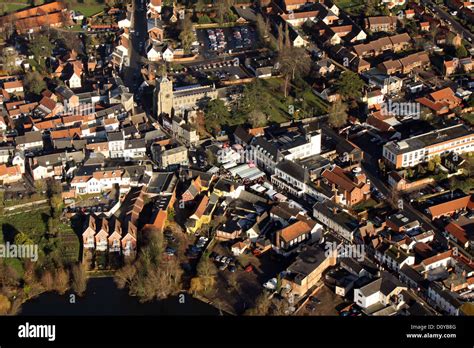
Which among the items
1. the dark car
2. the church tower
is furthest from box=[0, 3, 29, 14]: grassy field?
the dark car

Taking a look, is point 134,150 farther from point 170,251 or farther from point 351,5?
point 351,5

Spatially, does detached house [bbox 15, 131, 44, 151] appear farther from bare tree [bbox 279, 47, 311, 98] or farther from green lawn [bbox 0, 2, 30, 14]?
green lawn [bbox 0, 2, 30, 14]

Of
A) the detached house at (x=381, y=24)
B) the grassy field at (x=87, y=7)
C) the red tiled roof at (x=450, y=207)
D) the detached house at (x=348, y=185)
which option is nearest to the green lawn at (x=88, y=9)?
the grassy field at (x=87, y=7)

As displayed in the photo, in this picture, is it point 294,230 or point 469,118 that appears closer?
point 294,230

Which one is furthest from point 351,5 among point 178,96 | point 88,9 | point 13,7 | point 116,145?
point 116,145

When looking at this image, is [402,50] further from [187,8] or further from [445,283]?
[445,283]
